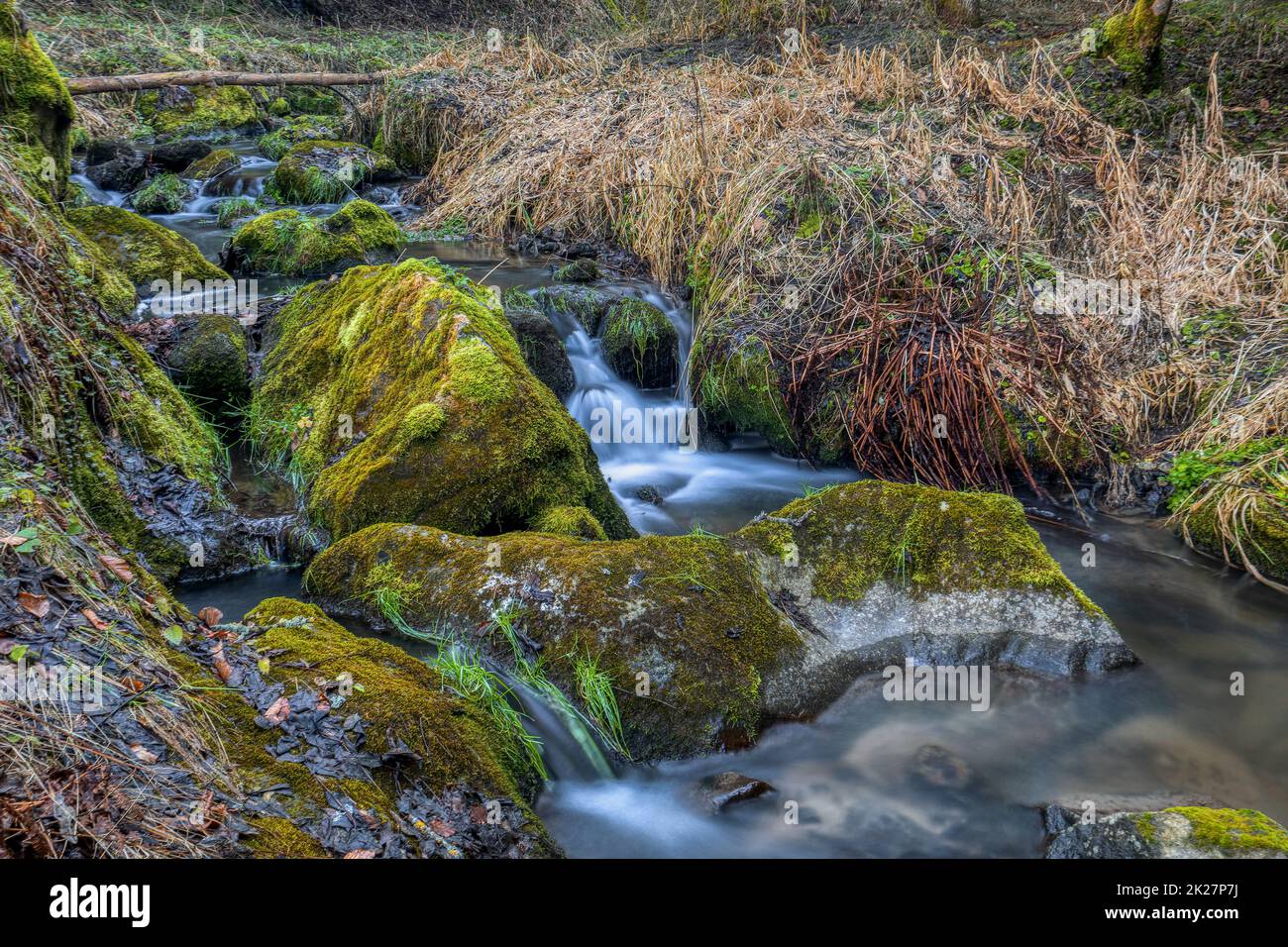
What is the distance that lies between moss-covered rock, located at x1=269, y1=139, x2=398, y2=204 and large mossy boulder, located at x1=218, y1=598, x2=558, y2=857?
1038 centimetres

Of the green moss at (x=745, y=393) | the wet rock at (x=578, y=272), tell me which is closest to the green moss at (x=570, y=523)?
the green moss at (x=745, y=393)

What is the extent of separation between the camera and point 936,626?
4418 millimetres

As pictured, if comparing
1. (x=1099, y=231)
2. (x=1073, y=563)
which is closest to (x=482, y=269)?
(x=1099, y=231)

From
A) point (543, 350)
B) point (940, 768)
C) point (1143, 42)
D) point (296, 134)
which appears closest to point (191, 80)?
point (296, 134)

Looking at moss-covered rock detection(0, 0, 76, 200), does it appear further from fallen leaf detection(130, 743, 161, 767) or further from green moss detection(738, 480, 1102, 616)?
green moss detection(738, 480, 1102, 616)

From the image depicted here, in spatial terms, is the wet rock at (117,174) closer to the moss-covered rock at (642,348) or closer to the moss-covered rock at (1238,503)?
the moss-covered rock at (642,348)

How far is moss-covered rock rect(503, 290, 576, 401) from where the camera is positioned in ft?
24.0

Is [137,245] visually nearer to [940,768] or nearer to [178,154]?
[178,154]

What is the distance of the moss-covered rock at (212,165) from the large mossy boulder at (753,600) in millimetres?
10651

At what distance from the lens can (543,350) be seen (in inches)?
293

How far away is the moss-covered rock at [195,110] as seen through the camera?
15117mm

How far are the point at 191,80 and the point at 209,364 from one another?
22.5 feet

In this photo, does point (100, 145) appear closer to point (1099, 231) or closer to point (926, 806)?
point (1099, 231)

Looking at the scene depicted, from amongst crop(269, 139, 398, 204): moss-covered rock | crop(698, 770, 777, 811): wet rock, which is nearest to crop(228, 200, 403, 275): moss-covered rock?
crop(269, 139, 398, 204): moss-covered rock
